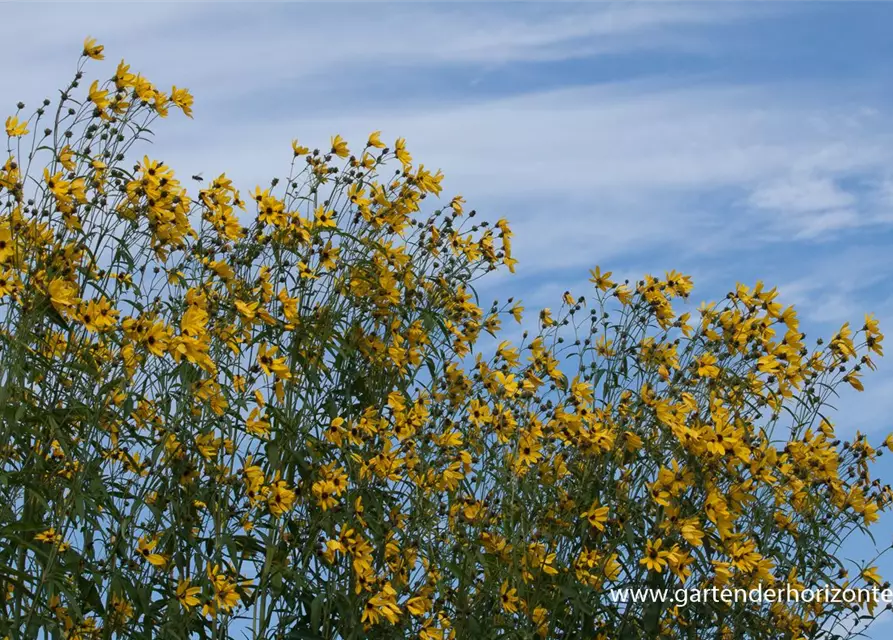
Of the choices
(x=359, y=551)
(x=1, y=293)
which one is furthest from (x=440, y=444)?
(x=1, y=293)

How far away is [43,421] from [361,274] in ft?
4.67

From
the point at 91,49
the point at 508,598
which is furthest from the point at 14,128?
the point at 508,598

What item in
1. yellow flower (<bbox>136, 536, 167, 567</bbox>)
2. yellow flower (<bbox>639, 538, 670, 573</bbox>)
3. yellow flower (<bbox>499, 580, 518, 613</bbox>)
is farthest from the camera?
yellow flower (<bbox>499, 580, 518, 613</bbox>)

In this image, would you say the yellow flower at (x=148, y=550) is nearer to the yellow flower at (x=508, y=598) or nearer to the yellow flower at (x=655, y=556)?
the yellow flower at (x=508, y=598)

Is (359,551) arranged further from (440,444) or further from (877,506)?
(877,506)

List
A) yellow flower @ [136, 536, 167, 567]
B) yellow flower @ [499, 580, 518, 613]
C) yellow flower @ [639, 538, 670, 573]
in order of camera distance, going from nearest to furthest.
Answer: yellow flower @ [136, 536, 167, 567] < yellow flower @ [639, 538, 670, 573] < yellow flower @ [499, 580, 518, 613]

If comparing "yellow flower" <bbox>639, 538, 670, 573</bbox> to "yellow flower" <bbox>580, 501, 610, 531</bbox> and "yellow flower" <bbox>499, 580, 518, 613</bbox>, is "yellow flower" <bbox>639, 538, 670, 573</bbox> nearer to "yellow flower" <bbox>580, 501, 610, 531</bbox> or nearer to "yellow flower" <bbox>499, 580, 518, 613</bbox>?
"yellow flower" <bbox>580, 501, 610, 531</bbox>

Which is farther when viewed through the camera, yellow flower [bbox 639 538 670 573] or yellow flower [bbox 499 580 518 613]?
yellow flower [bbox 499 580 518 613]

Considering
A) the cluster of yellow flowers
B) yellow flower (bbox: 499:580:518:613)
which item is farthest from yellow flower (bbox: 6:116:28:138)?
yellow flower (bbox: 499:580:518:613)

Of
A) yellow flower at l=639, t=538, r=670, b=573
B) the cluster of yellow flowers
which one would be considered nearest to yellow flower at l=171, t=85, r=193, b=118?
the cluster of yellow flowers

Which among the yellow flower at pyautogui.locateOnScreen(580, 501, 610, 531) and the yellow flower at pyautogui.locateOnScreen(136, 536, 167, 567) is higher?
the yellow flower at pyautogui.locateOnScreen(580, 501, 610, 531)

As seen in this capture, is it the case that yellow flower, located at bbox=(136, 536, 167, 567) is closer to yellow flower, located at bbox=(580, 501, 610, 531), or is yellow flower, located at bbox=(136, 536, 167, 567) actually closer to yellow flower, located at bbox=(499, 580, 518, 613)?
yellow flower, located at bbox=(499, 580, 518, 613)

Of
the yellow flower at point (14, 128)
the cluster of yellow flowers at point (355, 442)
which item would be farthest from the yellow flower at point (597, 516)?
the yellow flower at point (14, 128)

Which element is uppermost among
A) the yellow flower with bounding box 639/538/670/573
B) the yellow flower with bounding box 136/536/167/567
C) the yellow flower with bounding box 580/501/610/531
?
the yellow flower with bounding box 580/501/610/531
